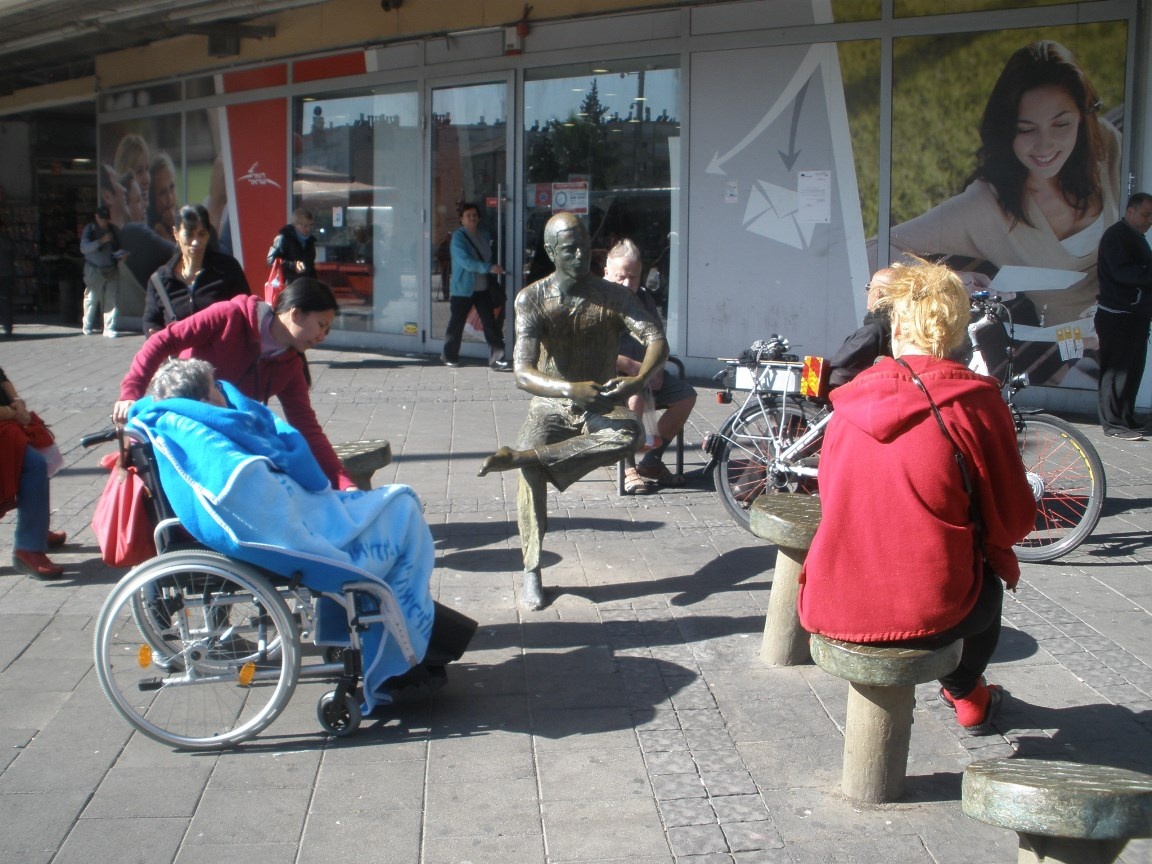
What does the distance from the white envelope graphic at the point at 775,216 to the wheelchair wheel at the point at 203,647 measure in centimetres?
806

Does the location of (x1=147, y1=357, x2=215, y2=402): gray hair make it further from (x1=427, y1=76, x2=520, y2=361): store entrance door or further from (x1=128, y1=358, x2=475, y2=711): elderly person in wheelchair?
(x1=427, y1=76, x2=520, y2=361): store entrance door

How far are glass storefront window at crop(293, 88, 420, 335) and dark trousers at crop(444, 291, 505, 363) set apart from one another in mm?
1305

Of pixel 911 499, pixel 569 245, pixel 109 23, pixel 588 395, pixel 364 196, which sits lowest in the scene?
pixel 911 499

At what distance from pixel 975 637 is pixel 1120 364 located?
246 inches

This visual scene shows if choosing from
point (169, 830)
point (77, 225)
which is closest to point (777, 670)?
point (169, 830)

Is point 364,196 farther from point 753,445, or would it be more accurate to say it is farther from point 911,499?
point 911,499

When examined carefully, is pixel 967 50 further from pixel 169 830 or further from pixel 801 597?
pixel 169 830

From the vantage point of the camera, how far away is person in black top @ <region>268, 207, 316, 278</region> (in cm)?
1281

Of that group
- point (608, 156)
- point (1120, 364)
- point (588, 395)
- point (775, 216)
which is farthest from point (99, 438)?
point (608, 156)

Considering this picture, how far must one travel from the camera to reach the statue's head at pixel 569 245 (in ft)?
18.0

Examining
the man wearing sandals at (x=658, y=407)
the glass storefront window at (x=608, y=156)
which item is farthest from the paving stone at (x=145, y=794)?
the glass storefront window at (x=608, y=156)

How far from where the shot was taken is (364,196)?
572 inches

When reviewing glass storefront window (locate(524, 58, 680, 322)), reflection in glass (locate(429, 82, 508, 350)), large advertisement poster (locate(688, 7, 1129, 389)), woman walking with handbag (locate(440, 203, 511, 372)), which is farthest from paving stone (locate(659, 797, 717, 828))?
reflection in glass (locate(429, 82, 508, 350))

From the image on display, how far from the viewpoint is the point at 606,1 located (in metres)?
12.1
